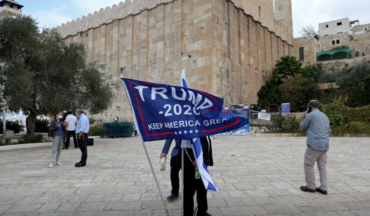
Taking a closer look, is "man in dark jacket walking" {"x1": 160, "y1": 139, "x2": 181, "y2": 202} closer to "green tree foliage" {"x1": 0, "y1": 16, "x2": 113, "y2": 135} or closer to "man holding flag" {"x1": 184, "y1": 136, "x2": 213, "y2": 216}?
"man holding flag" {"x1": 184, "y1": 136, "x2": 213, "y2": 216}

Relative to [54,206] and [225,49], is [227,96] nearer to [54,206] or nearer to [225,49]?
[225,49]

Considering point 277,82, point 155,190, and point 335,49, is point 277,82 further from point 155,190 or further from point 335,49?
point 155,190

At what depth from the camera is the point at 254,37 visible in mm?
33812

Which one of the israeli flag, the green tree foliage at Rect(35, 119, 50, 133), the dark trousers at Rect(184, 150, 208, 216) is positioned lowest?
the dark trousers at Rect(184, 150, 208, 216)

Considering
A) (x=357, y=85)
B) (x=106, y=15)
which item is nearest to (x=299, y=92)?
(x=357, y=85)

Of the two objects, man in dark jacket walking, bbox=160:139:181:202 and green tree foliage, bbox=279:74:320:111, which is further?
green tree foliage, bbox=279:74:320:111

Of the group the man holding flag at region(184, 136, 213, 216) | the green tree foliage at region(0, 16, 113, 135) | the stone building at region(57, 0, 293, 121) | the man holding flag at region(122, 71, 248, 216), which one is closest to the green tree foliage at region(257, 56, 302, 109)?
the stone building at region(57, 0, 293, 121)

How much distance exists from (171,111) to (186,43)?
2402cm

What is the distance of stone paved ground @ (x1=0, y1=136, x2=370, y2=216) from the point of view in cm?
418

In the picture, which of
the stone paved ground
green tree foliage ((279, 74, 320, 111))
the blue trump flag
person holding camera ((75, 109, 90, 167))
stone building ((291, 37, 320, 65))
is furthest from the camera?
stone building ((291, 37, 320, 65))

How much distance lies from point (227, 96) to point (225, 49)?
4655 mm

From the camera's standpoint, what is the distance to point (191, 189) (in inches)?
146

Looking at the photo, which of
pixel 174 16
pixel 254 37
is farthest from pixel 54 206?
pixel 254 37

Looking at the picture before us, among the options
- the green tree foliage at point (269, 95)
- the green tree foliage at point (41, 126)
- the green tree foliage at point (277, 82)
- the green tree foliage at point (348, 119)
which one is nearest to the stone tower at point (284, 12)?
the green tree foliage at point (277, 82)
